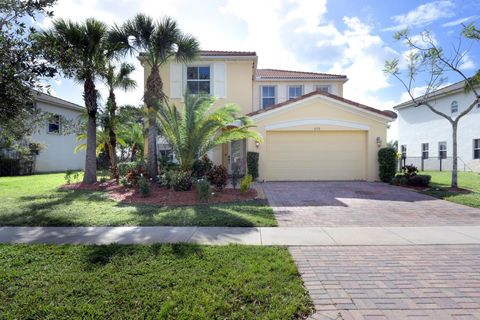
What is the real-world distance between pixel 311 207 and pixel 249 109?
9.65 m

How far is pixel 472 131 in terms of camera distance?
75.0 ft

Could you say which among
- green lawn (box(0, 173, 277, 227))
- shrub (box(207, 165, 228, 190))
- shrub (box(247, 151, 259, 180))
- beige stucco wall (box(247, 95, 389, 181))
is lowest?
green lawn (box(0, 173, 277, 227))

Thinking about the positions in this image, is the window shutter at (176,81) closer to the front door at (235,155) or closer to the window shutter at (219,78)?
the window shutter at (219,78)

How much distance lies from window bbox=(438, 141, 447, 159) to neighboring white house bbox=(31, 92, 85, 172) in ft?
102

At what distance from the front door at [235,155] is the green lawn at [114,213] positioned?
767 centimetres

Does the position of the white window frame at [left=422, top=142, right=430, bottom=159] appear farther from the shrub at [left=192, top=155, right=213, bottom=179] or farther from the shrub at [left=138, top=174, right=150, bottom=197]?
the shrub at [left=138, top=174, right=150, bottom=197]

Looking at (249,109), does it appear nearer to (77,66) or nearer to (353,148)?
(353,148)

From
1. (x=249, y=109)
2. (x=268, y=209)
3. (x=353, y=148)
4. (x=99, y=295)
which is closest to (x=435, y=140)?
(x=353, y=148)

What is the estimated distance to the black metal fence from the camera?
78.8 feet

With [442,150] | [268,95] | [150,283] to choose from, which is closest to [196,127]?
[150,283]

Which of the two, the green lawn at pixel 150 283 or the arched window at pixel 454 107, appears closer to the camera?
the green lawn at pixel 150 283

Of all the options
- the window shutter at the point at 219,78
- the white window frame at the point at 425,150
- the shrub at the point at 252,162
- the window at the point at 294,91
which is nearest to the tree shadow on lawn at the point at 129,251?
the shrub at the point at 252,162

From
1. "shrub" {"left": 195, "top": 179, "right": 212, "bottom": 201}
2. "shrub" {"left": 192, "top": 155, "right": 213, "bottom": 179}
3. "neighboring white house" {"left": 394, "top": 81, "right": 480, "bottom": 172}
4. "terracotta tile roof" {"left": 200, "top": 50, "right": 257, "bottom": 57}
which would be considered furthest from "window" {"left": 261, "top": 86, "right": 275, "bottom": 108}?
"neighboring white house" {"left": 394, "top": 81, "right": 480, "bottom": 172}

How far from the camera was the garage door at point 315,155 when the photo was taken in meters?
15.6
